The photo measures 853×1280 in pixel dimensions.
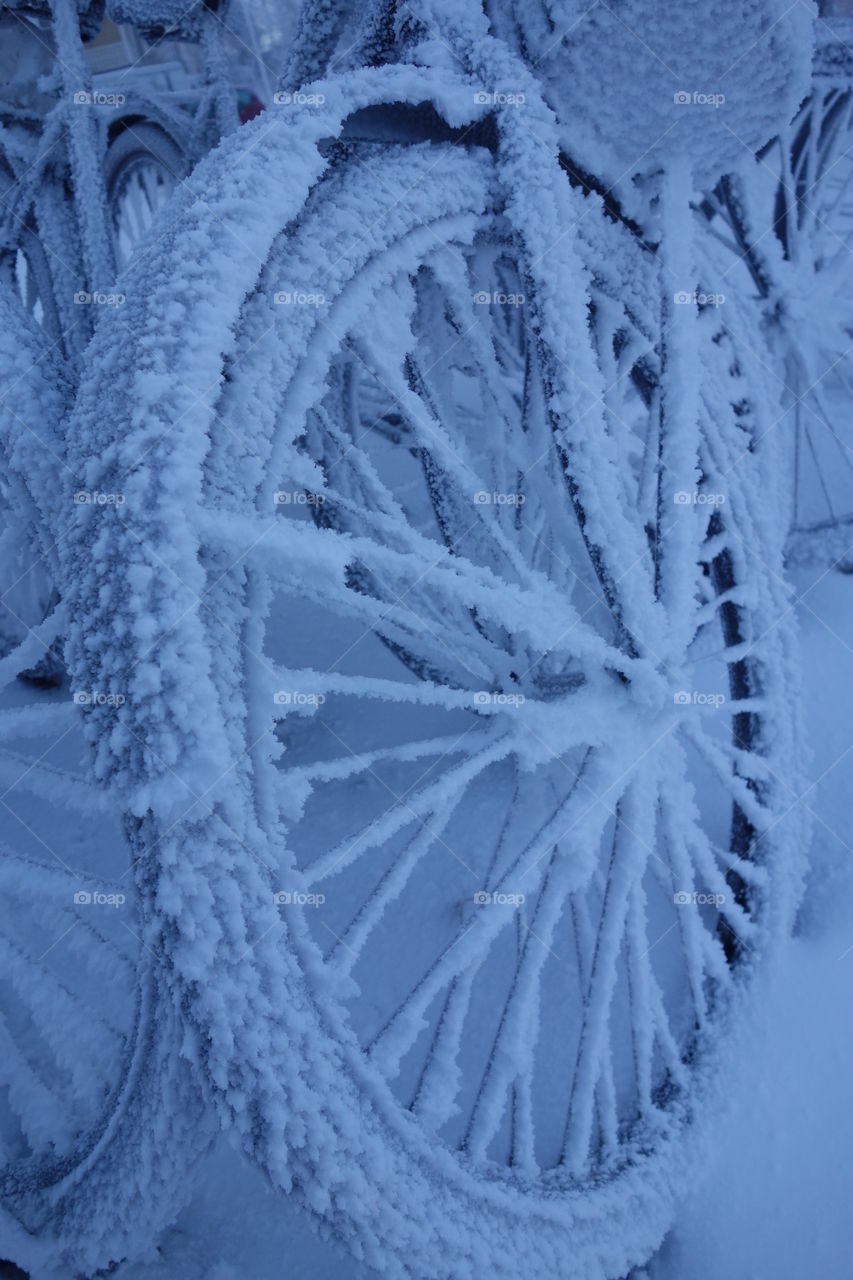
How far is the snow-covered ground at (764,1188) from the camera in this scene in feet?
3.57

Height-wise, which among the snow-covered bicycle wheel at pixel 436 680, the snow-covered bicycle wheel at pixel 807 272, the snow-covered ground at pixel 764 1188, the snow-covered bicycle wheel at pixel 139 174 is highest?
the snow-covered bicycle wheel at pixel 139 174

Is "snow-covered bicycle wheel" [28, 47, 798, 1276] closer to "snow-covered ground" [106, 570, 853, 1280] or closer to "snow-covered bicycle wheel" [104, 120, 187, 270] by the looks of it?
"snow-covered ground" [106, 570, 853, 1280]

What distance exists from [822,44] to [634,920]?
2.44m

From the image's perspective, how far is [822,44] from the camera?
2.22 meters

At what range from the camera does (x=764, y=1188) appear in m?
1.17

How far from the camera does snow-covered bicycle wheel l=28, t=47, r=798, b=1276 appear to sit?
2.06ft

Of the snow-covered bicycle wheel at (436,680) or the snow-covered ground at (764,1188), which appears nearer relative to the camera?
the snow-covered bicycle wheel at (436,680)

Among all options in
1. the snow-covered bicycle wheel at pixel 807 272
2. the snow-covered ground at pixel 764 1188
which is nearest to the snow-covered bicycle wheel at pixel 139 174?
the snow-covered bicycle wheel at pixel 807 272

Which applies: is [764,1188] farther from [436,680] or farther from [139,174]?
[139,174]

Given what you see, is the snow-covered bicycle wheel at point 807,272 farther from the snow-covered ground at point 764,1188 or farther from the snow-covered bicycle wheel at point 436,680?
the snow-covered ground at point 764,1188

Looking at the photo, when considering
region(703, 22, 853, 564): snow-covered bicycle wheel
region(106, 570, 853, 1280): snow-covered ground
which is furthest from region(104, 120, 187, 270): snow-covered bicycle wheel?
region(106, 570, 853, 1280): snow-covered ground

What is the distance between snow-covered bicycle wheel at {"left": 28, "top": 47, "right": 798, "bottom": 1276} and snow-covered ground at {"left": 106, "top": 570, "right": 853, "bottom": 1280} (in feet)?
0.28

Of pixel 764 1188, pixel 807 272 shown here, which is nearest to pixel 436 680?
pixel 764 1188

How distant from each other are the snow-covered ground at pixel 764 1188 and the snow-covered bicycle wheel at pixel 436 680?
86mm
